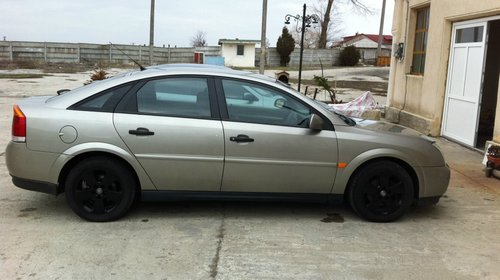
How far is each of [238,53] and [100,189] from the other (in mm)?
A: 40823

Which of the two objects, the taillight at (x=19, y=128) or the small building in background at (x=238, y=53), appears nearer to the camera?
the taillight at (x=19, y=128)

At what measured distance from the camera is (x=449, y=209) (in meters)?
5.64

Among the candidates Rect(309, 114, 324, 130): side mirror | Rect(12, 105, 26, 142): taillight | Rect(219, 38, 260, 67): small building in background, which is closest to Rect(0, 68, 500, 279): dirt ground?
Rect(12, 105, 26, 142): taillight

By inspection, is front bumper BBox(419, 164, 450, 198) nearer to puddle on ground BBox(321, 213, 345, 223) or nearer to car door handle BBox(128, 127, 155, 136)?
puddle on ground BBox(321, 213, 345, 223)

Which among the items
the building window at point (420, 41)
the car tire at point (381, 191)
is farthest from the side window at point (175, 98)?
the building window at point (420, 41)

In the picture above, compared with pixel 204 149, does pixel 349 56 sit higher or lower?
higher

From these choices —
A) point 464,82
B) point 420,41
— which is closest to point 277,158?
point 464,82

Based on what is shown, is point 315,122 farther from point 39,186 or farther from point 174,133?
point 39,186

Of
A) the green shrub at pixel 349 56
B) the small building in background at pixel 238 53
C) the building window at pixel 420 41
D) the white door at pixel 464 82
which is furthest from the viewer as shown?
the green shrub at pixel 349 56

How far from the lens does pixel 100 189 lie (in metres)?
4.78

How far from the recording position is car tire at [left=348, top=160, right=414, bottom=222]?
16.3ft

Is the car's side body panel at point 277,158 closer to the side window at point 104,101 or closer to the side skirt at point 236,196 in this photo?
the side skirt at point 236,196

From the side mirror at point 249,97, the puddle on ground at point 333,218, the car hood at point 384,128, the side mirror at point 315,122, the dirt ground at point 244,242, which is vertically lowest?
the dirt ground at point 244,242

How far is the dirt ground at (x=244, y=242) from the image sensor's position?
3.91 meters
